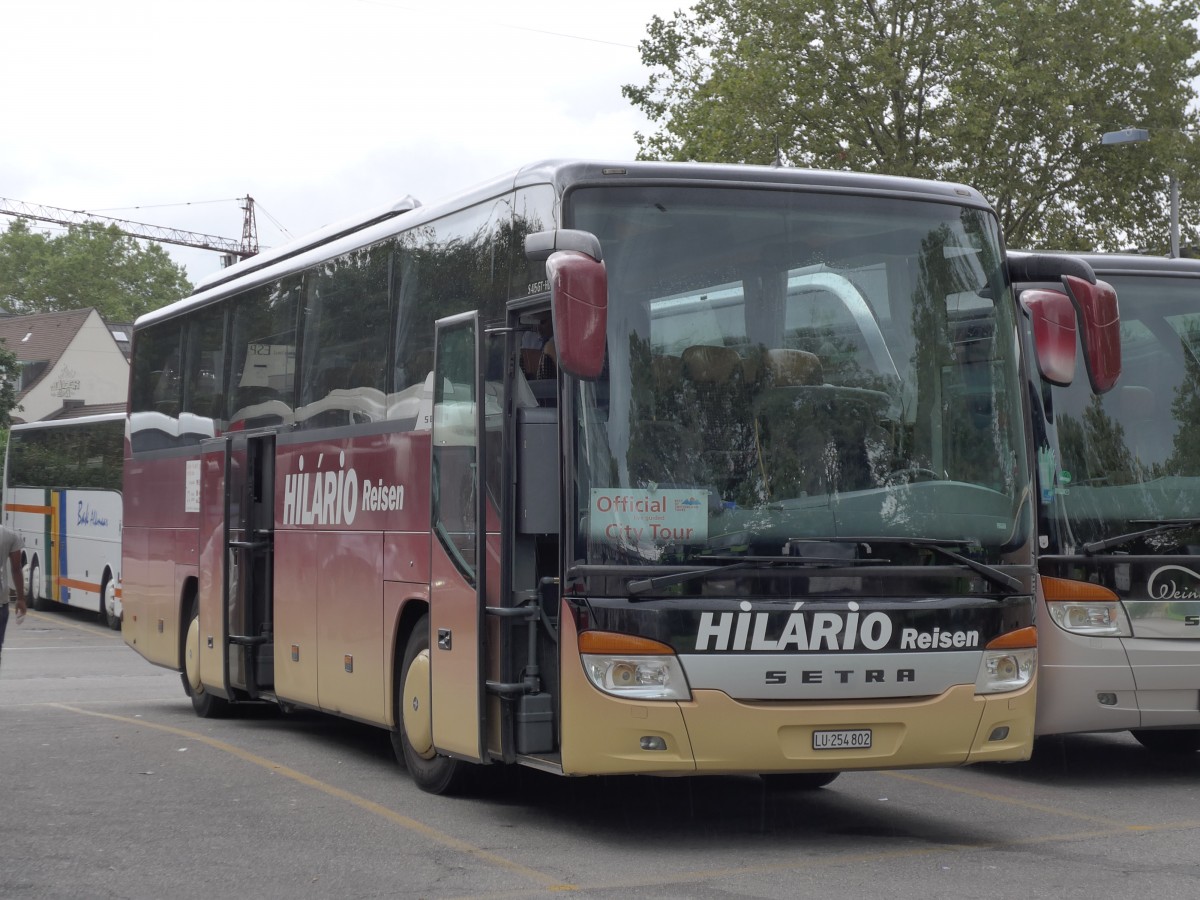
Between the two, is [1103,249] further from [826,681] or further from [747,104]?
[826,681]

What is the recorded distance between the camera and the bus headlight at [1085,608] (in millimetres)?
10453

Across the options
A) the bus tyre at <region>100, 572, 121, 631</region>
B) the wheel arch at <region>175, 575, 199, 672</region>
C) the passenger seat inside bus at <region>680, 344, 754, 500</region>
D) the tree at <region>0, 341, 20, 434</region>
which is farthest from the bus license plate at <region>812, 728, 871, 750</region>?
the tree at <region>0, 341, 20, 434</region>

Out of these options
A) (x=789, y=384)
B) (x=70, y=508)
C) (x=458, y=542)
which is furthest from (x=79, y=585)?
(x=789, y=384)

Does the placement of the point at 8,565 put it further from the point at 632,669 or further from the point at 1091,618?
the point at 1091,618

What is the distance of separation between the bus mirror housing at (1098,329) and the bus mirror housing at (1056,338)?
0.10 m

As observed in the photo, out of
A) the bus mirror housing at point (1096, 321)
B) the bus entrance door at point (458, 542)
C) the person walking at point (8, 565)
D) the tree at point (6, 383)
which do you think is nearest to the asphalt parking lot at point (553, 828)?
the bus entrance door at point (458, 542)

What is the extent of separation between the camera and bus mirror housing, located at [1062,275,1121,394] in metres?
8.59

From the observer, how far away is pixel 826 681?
797cm

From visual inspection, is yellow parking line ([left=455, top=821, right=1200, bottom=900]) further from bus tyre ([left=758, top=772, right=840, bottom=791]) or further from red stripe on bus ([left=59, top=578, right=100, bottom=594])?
red stripe on bus ([left=59, top=578, right=100, bottom=594])

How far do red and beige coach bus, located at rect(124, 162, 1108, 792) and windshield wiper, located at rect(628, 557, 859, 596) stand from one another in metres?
0.01

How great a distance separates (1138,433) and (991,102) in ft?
81.4

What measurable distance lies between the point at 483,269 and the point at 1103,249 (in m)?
29.6

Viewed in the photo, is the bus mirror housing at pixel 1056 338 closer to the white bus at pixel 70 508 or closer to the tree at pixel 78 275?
the white bus at pixel 70 508

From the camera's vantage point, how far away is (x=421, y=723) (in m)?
9.73
